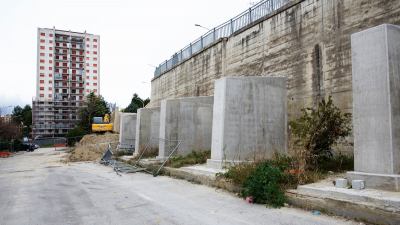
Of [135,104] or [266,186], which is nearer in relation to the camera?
[266,186]

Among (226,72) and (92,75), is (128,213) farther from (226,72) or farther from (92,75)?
(92,75)

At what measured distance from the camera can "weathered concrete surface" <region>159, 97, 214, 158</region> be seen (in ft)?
54.8

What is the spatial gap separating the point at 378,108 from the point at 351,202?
2188mm

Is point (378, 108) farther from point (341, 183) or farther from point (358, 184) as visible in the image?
point (341, 183)

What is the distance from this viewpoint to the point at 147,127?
23.0m

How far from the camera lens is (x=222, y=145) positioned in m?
11.8

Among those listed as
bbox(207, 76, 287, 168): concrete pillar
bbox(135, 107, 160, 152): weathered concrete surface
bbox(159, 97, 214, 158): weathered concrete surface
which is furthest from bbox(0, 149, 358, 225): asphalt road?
bbox(135, 107, 160, 152): weathered concrete surface

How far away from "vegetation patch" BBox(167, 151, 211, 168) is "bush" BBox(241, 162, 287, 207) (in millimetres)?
6062

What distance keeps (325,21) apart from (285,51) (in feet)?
7.50

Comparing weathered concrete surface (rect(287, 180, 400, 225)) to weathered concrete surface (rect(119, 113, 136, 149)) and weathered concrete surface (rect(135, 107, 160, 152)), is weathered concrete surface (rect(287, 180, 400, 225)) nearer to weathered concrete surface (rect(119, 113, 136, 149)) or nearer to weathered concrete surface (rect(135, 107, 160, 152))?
weathered concrete surface (rect(135, 107, 160, 152))

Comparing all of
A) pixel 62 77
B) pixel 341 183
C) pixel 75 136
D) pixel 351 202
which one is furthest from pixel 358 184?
pixel 62 77

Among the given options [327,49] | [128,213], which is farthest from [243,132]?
[128,213]

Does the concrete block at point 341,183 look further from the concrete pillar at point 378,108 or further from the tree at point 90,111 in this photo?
the tree at point 90,111

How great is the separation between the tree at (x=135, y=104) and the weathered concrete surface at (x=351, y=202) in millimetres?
53091
